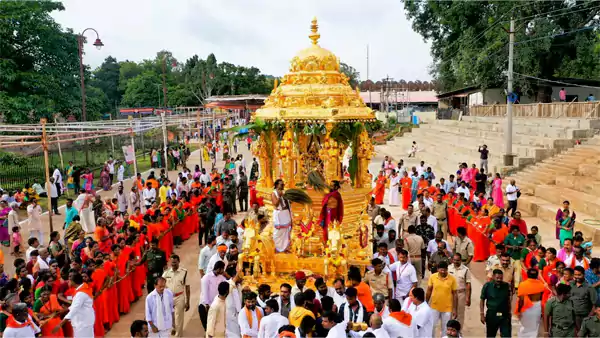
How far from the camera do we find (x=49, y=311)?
615 centimetres

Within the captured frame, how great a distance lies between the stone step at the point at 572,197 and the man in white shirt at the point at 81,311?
12.2m

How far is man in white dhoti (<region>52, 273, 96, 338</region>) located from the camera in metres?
6.27

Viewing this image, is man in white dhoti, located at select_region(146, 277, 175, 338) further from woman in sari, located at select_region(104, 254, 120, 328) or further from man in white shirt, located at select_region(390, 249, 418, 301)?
man in white shirt, located at select_region(390, 249, 418, 301)

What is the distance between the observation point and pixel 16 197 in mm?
14250

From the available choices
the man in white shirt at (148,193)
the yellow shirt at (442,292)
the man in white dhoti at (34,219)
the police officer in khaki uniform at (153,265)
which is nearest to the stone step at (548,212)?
the yellow shirt at (442,292)

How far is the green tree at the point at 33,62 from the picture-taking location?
72.4 feet

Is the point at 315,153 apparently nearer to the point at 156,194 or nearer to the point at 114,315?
the point at 114,315

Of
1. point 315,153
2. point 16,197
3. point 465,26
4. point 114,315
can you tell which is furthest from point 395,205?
point 465,26

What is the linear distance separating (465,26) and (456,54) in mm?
2228

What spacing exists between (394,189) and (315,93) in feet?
26.1

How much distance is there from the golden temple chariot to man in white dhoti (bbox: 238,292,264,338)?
2.26m

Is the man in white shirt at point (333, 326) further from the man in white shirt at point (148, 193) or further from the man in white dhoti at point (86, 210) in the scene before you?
the man in white shirt at point (148, 193)

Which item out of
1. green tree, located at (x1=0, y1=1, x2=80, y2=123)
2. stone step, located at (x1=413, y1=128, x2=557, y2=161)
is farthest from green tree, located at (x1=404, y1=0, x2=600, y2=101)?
green tree, located at (x1=0, y1=1, x2=80, y2=123)

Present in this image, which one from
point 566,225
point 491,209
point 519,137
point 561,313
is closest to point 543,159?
point 519,137
